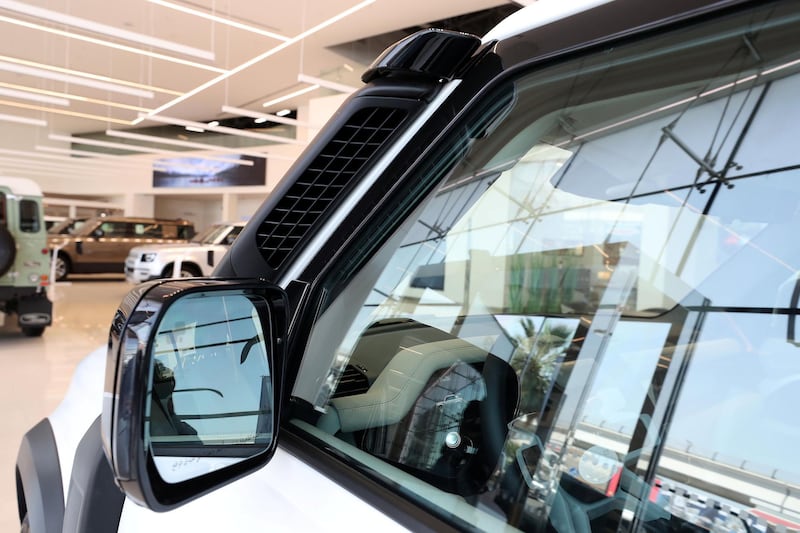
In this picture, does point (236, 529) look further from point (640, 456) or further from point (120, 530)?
point (640, 456)

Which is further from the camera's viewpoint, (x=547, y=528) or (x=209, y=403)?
(x=209, y=403)

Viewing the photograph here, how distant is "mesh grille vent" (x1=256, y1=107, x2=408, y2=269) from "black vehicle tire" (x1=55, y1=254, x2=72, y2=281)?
15201mm

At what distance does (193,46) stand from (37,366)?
8078mm

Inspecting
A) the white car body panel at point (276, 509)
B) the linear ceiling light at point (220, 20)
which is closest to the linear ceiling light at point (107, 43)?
the linear ceiling light at point (220, 20)

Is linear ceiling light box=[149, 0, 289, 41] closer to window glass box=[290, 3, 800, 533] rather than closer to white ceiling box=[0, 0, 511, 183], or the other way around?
white ceiling box=[0, 0, 511, 183]

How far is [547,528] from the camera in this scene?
0.64 m

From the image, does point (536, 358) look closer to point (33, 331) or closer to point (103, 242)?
point (33, 331)

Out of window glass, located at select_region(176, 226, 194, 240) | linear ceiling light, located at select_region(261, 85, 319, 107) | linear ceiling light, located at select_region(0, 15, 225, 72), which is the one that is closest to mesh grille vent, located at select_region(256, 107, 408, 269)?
linear ceiling light, located at select_region(0, 15, 225, 72)

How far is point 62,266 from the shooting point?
13992 millimetres

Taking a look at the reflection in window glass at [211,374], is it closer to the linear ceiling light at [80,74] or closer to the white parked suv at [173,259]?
the white parked suv at [173,259]

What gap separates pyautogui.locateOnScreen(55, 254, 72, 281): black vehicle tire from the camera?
13938 mm

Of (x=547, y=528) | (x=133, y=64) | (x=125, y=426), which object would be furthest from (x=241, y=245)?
(x=133, y=64)

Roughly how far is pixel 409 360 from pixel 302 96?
643 inches

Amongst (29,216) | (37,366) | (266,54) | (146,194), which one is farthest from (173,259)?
(146,194)
